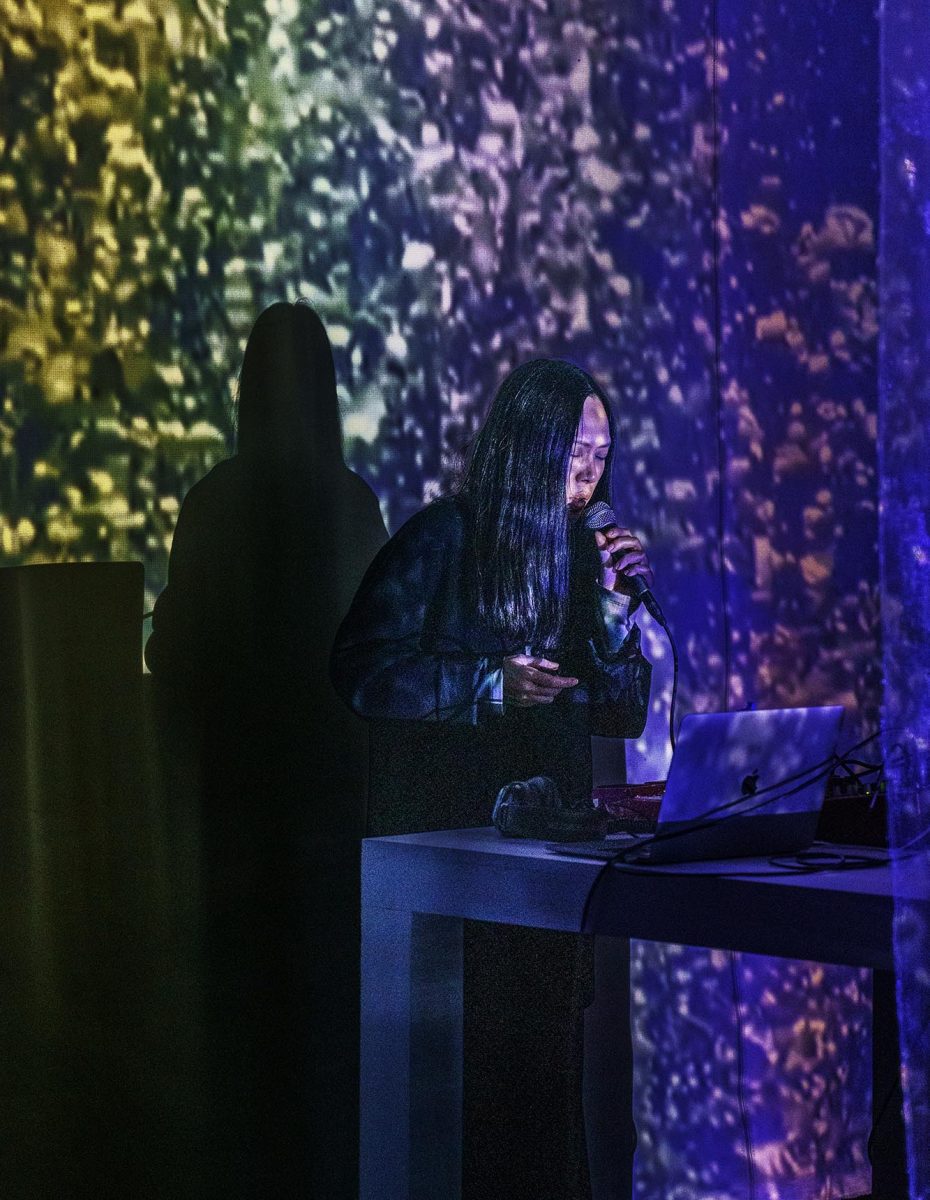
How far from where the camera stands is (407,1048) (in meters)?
1.88

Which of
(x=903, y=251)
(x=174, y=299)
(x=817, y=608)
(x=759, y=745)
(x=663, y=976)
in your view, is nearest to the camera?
(x=759, y=745)

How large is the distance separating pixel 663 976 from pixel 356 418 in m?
1.01

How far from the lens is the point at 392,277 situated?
2.10 meters

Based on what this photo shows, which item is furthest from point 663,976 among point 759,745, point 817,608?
point 759,745

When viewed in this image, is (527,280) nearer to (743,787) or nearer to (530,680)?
(530,680)

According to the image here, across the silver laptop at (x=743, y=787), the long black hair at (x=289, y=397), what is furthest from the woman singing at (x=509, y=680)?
the silver laptop at (x=743, y=787)

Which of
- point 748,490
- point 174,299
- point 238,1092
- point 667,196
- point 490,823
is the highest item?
point 667,196

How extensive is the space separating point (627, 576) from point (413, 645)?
0.40 meters

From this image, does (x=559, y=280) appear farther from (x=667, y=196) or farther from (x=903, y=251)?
(x=903, y=251)

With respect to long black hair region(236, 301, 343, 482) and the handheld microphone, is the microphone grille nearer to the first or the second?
the handheld microphone

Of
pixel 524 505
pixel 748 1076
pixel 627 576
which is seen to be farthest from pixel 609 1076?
pixel 524 505

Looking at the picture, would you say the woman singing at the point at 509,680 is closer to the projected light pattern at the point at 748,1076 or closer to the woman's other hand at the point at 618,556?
the woman's other hand at the point at 618,556

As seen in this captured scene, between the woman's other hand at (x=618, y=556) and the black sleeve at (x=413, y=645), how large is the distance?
246 mm

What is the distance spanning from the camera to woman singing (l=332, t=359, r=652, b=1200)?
6.91 feet
